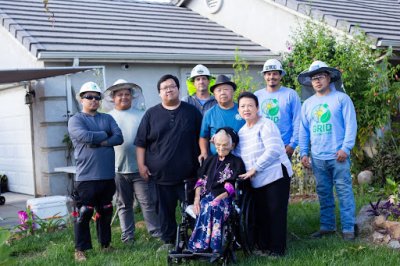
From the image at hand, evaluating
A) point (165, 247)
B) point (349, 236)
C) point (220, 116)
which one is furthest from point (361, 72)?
point (165, 247)

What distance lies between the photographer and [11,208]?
9547 mm

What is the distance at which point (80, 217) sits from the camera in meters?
5.49

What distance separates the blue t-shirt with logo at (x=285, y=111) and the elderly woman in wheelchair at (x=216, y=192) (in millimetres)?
932

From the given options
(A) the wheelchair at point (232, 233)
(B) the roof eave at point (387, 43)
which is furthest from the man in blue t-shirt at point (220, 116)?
(B) the roof eave at point (387, 43)

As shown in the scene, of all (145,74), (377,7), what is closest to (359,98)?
(145,74)

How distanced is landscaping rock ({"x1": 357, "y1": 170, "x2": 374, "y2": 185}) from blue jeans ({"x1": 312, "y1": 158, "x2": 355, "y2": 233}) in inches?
141

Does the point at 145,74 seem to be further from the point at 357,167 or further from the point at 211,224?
the point at 211,224

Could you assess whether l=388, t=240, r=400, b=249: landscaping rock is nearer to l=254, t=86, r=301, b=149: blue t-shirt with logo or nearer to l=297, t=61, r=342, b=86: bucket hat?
l=254, t=86, r=301, b=149: blue t-shirt with logo

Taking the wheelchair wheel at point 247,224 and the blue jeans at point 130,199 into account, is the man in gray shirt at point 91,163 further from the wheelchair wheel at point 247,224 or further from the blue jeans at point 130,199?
the wheelchair wheel at point 247,224

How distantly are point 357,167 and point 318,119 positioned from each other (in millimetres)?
4629

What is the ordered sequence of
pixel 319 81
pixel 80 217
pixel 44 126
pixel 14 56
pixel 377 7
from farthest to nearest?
pixel 377 7, pixel 14 56, pixel 44 126, pixel 319 81, pixel 80 217

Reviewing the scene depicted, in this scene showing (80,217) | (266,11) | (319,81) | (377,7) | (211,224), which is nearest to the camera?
(211,224)

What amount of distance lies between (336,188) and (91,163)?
2.72 meters

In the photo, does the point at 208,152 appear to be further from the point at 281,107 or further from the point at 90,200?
the point at 90,200
